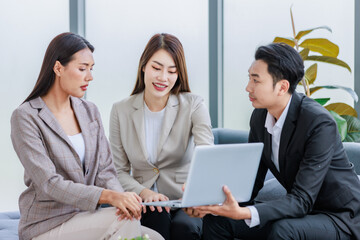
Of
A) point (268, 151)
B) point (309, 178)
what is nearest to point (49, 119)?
point (268, 151)

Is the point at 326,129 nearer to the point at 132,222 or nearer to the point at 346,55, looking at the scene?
the point at 132,222

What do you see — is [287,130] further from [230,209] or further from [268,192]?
[268,192]

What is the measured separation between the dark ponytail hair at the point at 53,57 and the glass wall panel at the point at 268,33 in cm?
252

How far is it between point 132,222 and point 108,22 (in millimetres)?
2589

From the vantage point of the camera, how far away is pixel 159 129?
2576 millimetres

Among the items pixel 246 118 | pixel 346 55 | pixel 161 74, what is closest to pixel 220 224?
pixel 161 74

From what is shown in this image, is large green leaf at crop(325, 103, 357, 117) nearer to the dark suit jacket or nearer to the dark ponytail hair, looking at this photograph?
the dark suit jacket

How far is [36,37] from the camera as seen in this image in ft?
12.6

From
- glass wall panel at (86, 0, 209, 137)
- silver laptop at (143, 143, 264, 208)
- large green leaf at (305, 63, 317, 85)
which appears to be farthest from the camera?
glass wall panel at (86, 0, 209, 137)

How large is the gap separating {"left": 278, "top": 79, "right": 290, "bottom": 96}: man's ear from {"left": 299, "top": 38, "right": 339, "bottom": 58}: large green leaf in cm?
165

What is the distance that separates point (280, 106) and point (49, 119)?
0.99 meters

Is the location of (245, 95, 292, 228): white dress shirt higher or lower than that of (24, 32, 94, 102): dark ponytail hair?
lower

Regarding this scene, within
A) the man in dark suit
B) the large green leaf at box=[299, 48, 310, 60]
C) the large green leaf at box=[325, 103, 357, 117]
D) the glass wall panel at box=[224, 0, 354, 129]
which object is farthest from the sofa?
the glass wall panel at box=[224, 0, 354, 129]

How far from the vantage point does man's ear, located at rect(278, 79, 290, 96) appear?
206 centimetres
